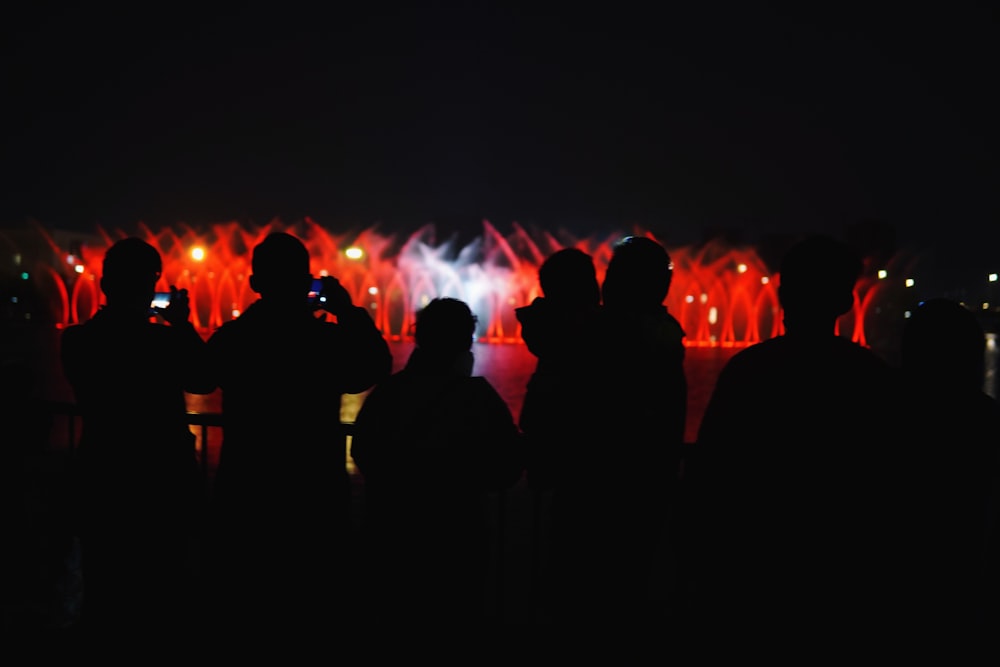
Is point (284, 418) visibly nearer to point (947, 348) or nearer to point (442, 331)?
point (442, 331)

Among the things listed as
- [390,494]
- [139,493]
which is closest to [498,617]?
[390,494]

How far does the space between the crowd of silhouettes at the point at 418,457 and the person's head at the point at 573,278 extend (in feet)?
0.04

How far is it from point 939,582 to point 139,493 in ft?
10.4

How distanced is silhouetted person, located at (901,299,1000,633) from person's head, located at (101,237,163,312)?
3.02 meters

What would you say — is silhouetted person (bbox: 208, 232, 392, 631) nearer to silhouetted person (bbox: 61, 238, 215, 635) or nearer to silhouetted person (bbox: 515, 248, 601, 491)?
silhouetted person (bbox: 61, 238, 215, 635)

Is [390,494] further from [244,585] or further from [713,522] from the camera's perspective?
[713,522]

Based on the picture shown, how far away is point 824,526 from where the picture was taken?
7.48 feet

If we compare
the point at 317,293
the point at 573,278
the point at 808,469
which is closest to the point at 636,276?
the point at 573,278

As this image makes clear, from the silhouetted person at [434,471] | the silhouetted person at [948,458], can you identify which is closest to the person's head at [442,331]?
the silhouetted person at [434,471]

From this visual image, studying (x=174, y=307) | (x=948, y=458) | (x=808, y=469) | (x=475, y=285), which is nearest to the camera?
(x=808, y=469)

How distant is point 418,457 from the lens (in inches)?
116

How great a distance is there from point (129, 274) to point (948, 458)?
3237 mm

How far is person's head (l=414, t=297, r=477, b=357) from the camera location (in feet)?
9.68

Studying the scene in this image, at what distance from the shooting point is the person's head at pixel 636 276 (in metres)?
2.93
